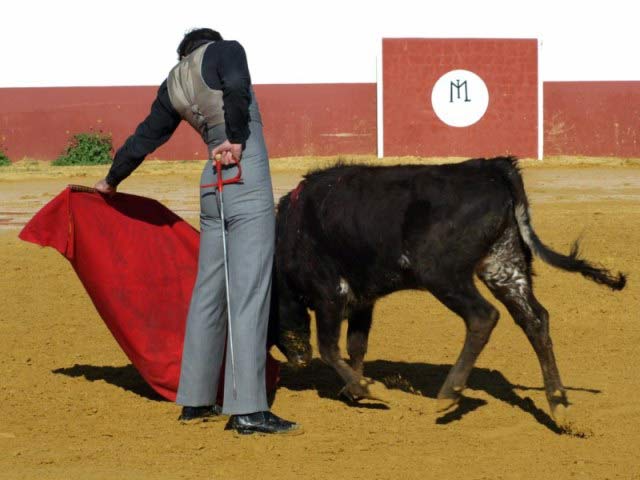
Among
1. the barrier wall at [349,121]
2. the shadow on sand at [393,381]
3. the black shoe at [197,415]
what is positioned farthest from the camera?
the barrier wall at [349,121]

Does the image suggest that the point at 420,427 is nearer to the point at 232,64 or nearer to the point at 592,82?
the point at 232,64

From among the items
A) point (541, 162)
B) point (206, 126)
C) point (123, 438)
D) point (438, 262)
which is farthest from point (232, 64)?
point (541, 162)

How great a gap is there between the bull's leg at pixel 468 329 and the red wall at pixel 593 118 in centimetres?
1270

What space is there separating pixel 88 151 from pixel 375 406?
12.4 m

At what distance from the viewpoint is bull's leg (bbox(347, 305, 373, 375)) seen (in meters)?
5.14

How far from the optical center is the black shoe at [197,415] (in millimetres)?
4680

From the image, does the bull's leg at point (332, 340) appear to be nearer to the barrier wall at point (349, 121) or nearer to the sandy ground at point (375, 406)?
the sandy ground at point (375, 406)

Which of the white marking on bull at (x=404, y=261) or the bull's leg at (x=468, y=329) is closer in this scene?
the bull's leg at (x=468, y=329)

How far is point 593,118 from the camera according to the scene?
55.0 feet

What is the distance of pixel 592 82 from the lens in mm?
16859

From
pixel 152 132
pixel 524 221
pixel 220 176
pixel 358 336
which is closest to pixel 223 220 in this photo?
pixel 220 176

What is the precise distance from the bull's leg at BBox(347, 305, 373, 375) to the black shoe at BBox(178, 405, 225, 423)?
0.68 m

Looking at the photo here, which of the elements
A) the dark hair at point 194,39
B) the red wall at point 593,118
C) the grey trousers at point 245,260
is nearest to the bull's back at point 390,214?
the grey trousers at point 245,260

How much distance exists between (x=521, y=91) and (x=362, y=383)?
495 inches
